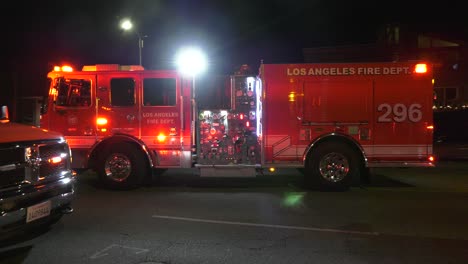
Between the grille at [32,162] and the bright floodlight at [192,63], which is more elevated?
the bright floodlight at [192,63]

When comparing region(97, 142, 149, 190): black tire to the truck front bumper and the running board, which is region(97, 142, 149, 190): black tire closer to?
the running board

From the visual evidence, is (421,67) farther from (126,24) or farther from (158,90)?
(126,24)

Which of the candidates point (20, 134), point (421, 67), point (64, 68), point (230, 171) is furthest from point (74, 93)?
point (421, 67)

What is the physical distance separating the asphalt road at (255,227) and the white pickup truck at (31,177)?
499mm

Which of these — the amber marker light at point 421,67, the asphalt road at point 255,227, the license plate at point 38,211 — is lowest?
the asphalt road at point 255,227

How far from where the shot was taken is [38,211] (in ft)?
17.9

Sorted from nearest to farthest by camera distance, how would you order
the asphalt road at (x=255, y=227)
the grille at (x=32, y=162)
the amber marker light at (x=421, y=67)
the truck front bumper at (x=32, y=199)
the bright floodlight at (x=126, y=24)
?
the truck front bumper at (x=32, y=199), the grille at (x=32, y=162), the asphalt road at (x=255, y=227), the amber marker light at (x=421, y=67), the bright floodlight at (x=126, y=24)

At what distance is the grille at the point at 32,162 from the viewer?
5086 millimetres

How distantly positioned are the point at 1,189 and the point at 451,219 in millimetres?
6470

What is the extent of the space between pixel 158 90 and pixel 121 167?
1.88 meters

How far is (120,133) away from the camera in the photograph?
9.84 meters

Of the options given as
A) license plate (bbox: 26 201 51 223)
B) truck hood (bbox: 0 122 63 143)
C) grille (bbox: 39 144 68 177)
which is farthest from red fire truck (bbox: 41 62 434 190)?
license plate (bbox: 26 201 51 223)

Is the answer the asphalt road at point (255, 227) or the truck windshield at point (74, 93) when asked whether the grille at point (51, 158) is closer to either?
the asphalt road at point (255, 227)

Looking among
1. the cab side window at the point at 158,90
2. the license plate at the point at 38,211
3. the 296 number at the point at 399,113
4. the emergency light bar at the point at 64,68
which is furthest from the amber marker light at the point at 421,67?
the license plate at the point at 38,211
